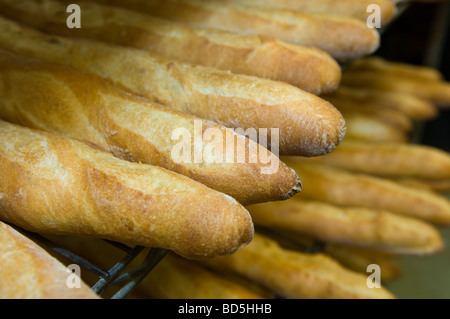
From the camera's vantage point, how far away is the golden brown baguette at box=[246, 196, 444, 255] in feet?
4.28

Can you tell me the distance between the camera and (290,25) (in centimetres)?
112

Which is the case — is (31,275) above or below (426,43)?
below

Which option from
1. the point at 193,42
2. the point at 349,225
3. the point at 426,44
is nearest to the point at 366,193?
the point at 349,225

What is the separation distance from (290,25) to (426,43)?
1.67 meters

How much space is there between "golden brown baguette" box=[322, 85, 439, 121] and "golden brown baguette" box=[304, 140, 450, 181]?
295 millimetres

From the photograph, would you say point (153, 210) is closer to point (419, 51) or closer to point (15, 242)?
point (15, 242)

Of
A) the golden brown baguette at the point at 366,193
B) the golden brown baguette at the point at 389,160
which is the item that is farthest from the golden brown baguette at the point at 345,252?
the golden brown baguette at the point at 389,160

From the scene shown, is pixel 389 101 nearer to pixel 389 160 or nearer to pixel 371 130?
pixel 371 130

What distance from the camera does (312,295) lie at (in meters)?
1.14

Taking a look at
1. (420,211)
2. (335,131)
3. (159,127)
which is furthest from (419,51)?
(159,127)

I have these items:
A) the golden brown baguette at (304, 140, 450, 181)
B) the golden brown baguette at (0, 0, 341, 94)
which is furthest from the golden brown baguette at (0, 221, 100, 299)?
the golden brown baguette at (304, 140, 450, 181)

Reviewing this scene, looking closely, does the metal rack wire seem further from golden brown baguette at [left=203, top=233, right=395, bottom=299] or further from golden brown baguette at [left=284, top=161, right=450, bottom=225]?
golden brown baguette at [left=284, top=161, right=450, bottom=225]

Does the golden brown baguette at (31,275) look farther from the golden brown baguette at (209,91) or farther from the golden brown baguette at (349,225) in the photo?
the golden brown baguette at (349,225)

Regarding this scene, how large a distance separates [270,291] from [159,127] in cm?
64
